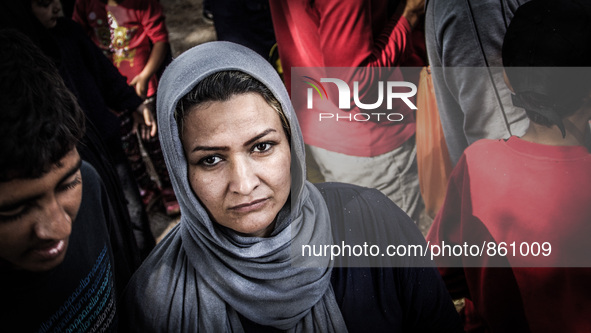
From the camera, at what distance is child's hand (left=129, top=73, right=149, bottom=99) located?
113 cm

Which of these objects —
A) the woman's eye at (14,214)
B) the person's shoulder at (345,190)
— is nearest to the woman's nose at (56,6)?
the woman's eye at (14,214)

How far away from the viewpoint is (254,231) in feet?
2.72

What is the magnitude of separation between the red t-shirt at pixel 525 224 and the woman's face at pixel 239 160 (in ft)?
1.70

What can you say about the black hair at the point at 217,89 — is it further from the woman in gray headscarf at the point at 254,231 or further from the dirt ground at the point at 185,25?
the dirt ground at the point at 185,25

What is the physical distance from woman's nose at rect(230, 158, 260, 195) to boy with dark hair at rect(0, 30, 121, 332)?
12.1 inches

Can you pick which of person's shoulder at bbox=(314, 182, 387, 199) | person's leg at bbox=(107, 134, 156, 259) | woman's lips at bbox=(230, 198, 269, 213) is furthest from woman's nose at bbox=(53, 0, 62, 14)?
person's shoulder at bbox=(314, 182, 387, 199)

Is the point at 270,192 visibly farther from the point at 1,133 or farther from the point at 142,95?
the point at 142,95

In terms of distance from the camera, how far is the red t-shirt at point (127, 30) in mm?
1069

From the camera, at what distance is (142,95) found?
1.14 meters

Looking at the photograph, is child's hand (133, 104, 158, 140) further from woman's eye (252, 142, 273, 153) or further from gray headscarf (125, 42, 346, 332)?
woman's eye (252, 142, 273, 153)

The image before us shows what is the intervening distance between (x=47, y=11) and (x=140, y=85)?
0.30 metres

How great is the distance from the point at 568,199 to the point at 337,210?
530mm

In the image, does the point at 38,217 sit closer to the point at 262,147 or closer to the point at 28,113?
the point at 28,113

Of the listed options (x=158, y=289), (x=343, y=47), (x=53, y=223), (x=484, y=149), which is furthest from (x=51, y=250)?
(x=484, y=149)
